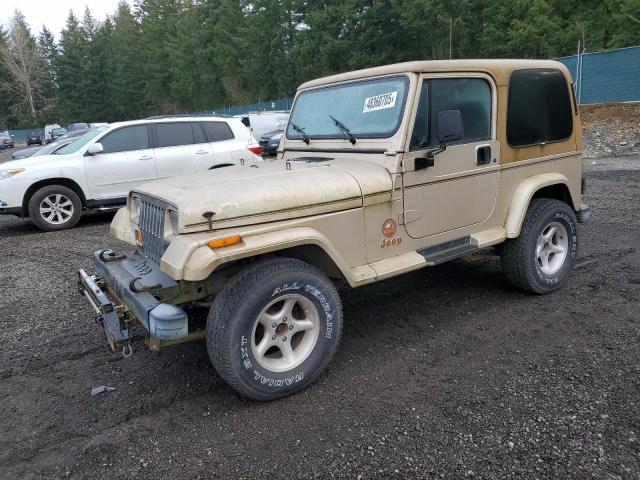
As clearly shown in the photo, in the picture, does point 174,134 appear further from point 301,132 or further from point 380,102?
point 380,102

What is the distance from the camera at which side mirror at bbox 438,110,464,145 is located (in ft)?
12.1

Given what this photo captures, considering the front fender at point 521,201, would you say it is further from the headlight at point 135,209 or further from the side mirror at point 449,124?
the headlight at point 135,209

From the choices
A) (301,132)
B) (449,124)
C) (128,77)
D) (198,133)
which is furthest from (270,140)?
(128,77)

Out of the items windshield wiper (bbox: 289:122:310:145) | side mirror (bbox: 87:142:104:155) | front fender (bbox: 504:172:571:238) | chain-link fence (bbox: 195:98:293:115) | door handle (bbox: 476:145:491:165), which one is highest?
chain-link fence (bbox: 195:98:293:115)

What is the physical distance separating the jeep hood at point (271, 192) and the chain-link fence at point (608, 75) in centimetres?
1790

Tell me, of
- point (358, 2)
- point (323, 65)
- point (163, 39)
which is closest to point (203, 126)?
point (358, 2)

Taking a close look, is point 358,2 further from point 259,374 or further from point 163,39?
point 163,39

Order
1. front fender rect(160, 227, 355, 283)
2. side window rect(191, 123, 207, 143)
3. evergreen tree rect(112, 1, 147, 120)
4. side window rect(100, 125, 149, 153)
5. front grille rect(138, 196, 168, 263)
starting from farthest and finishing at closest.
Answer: evergreen tree rect(112, 1, 147, 120)
side window rect(191, 123, 207, 143)
side window rect(100, 125, 149, 153)
front grille rect(138, 196, 168, 263)
front fender rect(160, 227, 355, 283)

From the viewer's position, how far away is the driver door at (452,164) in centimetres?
387

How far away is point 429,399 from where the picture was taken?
3252mm

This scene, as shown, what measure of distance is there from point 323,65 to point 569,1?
57.9 feet

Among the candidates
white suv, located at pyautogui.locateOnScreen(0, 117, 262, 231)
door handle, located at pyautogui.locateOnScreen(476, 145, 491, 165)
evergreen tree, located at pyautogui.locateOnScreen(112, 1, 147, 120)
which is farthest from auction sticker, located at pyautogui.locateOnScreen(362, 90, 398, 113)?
evergreen tree, located at pyautogui.locateOnScreen(112, 1, 147, 120)

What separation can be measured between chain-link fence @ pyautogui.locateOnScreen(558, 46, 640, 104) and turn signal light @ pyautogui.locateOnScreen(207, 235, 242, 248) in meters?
19.0

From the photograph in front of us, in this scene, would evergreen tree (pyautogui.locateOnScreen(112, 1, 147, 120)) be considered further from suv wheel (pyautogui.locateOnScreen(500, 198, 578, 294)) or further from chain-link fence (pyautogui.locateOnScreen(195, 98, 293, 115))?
→ suv wheel (pyautogui.locateOnScreen(500, 198, 578, 294))
